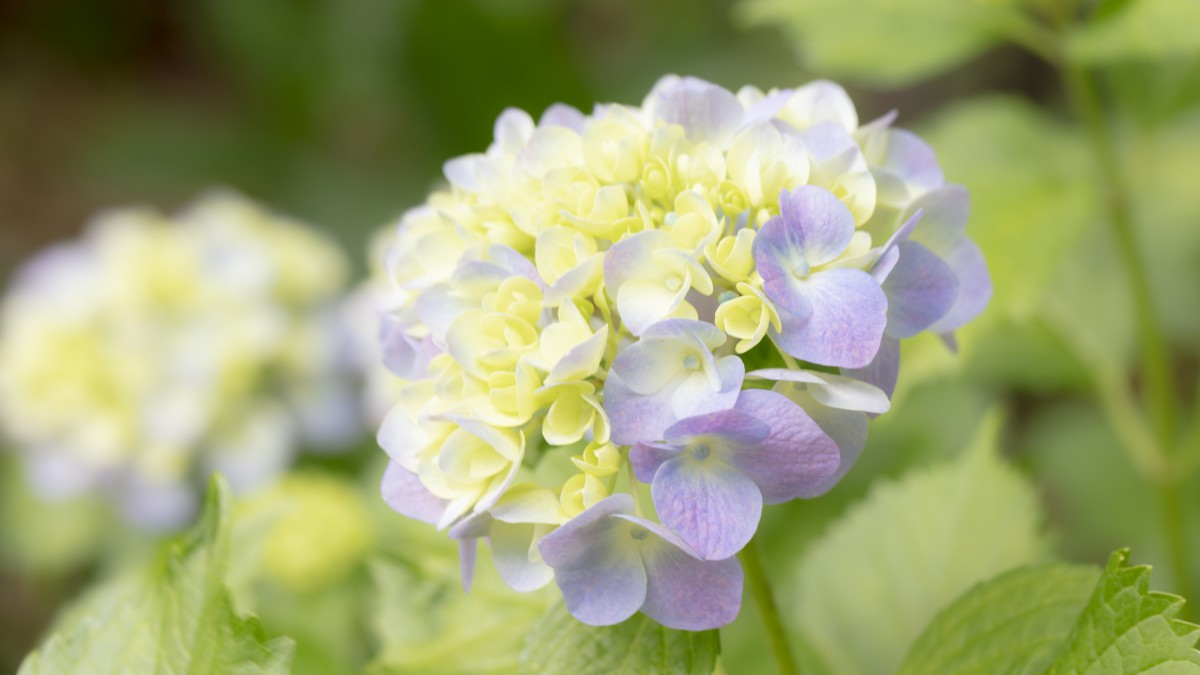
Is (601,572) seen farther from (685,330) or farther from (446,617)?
(446,617)

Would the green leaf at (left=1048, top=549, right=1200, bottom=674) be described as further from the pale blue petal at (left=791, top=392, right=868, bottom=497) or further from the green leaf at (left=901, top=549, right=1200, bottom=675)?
the pale blue petal at (left=791, top=392, right=868, bottom=497)

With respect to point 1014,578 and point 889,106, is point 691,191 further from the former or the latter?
point 889,106

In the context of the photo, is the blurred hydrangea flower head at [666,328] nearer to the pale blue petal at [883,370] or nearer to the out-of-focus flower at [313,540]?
the pale blue petal at [883,370]

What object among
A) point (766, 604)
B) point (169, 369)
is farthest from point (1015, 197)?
point (169, 369)

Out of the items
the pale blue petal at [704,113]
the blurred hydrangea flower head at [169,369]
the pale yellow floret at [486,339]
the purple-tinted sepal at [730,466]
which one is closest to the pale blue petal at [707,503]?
the purple-tinted sepal at [730,466]

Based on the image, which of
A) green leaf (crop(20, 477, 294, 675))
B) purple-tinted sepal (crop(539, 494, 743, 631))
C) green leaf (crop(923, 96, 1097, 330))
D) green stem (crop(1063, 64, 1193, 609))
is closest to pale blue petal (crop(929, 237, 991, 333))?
purple-tinted sepal (crop(539, 494, 743, 631))

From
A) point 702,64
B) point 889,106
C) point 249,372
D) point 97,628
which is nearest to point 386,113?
point 702,64

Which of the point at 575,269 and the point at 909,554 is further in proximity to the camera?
the point at 909,554
